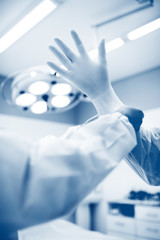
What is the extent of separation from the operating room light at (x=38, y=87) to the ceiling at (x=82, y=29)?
3.08ft

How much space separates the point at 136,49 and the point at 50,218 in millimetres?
2690

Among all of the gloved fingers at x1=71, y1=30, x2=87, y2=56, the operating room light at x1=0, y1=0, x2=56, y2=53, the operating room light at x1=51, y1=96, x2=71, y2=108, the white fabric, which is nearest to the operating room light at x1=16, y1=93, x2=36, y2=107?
the operating room light at x1=51, y1=96, x2=71, y2=108

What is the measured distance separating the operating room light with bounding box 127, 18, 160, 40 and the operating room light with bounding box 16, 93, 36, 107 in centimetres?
145

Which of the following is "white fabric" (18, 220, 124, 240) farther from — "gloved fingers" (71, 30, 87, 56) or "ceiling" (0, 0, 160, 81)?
"ceiling" (0, 0, 160, 81)

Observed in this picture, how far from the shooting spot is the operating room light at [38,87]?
1.23m

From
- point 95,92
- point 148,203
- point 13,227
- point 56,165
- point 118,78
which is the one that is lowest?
point 148,203

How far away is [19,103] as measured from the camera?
1.31m

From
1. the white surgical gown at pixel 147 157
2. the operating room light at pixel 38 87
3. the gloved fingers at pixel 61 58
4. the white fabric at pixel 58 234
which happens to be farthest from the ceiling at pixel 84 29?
the white fabric at pixel 58 234

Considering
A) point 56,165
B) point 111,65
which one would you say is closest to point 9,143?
point 56,165

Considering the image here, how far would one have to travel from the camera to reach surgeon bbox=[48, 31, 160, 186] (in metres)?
0.91

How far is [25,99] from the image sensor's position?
4.33ft

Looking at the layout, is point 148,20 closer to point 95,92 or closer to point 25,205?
point 95,92

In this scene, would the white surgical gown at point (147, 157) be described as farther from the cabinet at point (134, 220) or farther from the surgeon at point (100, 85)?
the cabinet at point (134, 220)

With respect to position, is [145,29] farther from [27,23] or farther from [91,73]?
[91,73]
